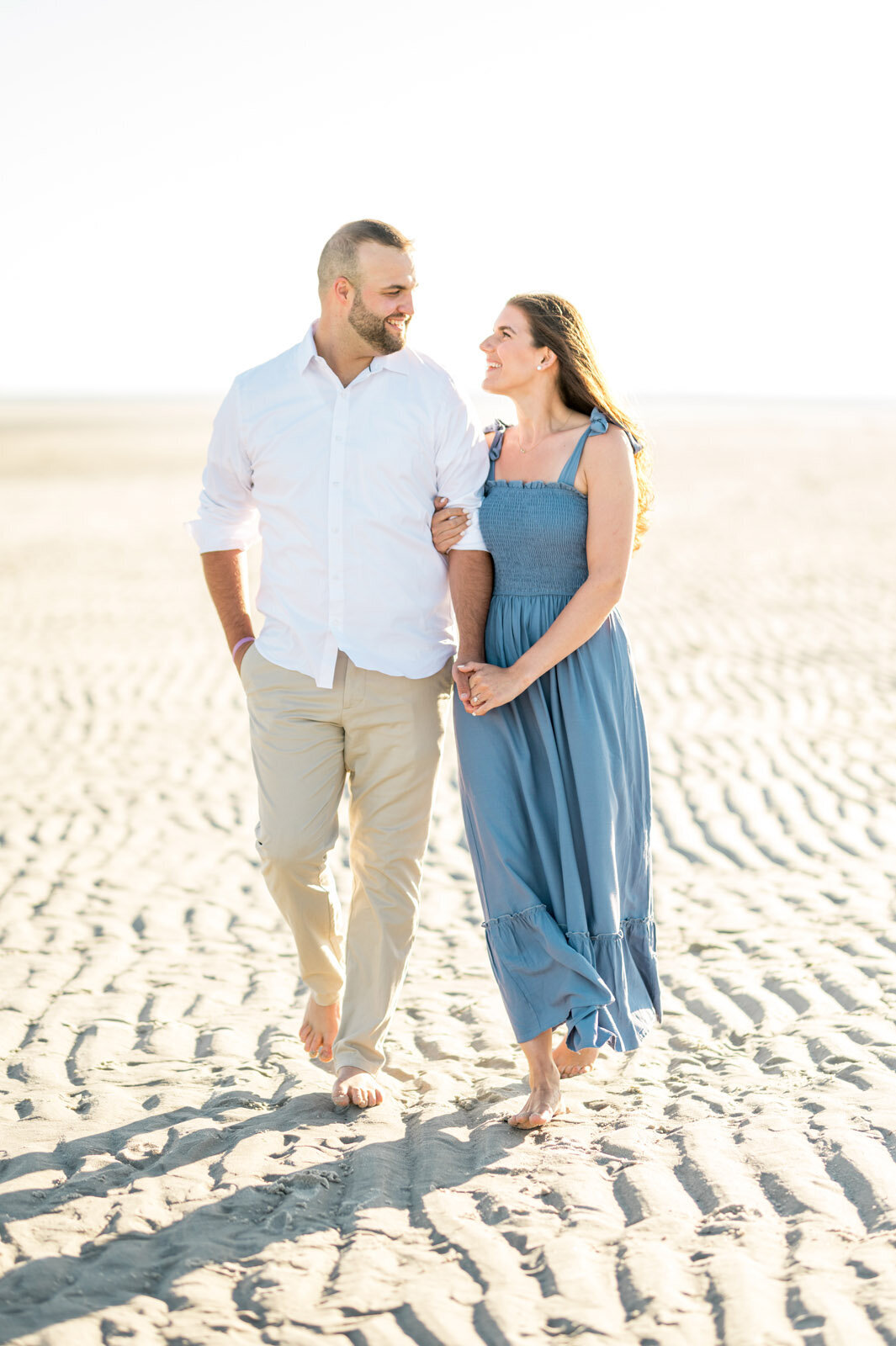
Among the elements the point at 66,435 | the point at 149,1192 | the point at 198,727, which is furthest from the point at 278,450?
the point at 66,435

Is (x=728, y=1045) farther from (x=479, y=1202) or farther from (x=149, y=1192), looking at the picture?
(x=149, y=1192)

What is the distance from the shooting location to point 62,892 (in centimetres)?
561

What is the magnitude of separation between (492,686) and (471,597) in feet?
0.98

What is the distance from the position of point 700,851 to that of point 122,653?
5.99 m

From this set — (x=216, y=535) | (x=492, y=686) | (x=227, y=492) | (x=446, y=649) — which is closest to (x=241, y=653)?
(x=216, y=535)

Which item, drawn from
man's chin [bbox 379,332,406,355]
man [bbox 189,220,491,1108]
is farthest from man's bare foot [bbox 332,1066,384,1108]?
man's chin [bbox 379,332,406,355]

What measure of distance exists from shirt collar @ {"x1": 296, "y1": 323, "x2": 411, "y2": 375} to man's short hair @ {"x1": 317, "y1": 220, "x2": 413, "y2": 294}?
173 millimetres

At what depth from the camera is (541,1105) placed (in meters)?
3.32

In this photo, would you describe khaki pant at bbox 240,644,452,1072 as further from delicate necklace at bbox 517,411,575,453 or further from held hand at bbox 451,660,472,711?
delicate necklace at bbox 517,411,575,453

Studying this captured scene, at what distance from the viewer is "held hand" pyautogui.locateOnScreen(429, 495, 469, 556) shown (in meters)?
3.47

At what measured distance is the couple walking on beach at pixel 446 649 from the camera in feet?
11.2

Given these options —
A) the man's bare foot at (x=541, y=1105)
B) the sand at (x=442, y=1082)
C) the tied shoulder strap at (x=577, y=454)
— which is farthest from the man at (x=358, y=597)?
the sand at (x=442, y=1082)

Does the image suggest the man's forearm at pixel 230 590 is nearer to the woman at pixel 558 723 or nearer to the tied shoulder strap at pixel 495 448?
the woman at pixel 558 723

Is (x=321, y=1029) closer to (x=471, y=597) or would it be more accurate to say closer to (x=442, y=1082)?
(x=442, y=1082)
